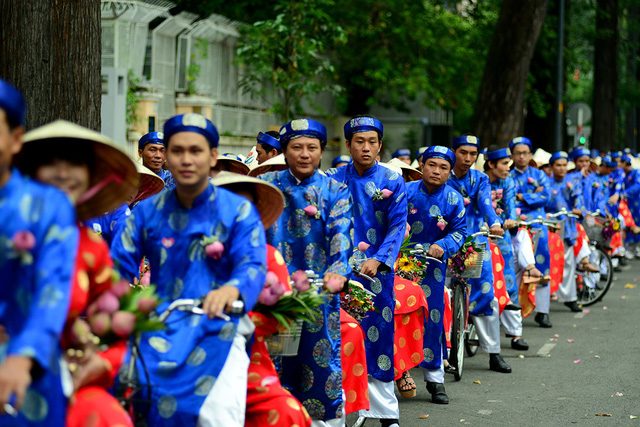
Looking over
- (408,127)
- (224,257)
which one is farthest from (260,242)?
(408,127)

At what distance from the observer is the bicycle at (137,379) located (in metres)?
3.94

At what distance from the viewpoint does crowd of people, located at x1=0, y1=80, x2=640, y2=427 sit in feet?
10.5

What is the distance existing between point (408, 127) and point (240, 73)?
392 inches

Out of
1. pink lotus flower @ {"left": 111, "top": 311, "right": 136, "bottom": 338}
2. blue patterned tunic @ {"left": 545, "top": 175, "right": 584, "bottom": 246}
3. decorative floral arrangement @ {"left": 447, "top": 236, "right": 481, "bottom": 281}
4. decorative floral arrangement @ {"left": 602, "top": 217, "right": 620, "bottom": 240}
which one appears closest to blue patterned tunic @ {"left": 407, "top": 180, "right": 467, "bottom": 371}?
decorative floral arrangement @ {"left": 447, "top": 236, "right": 481, "bottom": 281}

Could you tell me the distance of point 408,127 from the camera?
106 ft

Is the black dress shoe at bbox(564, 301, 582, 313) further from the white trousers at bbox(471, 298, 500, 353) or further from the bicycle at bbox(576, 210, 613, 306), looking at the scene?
the white trousers at bbox(471, 298, 500, 353)

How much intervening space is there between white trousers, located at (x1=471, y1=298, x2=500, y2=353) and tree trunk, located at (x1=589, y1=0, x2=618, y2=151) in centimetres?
2586

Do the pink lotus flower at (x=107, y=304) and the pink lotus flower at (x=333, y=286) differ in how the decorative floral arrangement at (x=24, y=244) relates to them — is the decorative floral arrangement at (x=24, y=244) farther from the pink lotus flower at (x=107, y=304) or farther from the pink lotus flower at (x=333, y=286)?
the pink lotus flower at (x=333, y=286)

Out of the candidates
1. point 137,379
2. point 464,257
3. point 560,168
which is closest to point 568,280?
point 560,168

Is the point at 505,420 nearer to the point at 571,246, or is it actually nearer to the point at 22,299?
the point at 22,299

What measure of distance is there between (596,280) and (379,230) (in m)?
8.30

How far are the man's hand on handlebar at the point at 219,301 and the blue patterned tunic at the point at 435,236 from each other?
14.5 feet

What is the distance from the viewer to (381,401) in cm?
734

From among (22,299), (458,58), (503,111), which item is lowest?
(22,299)
